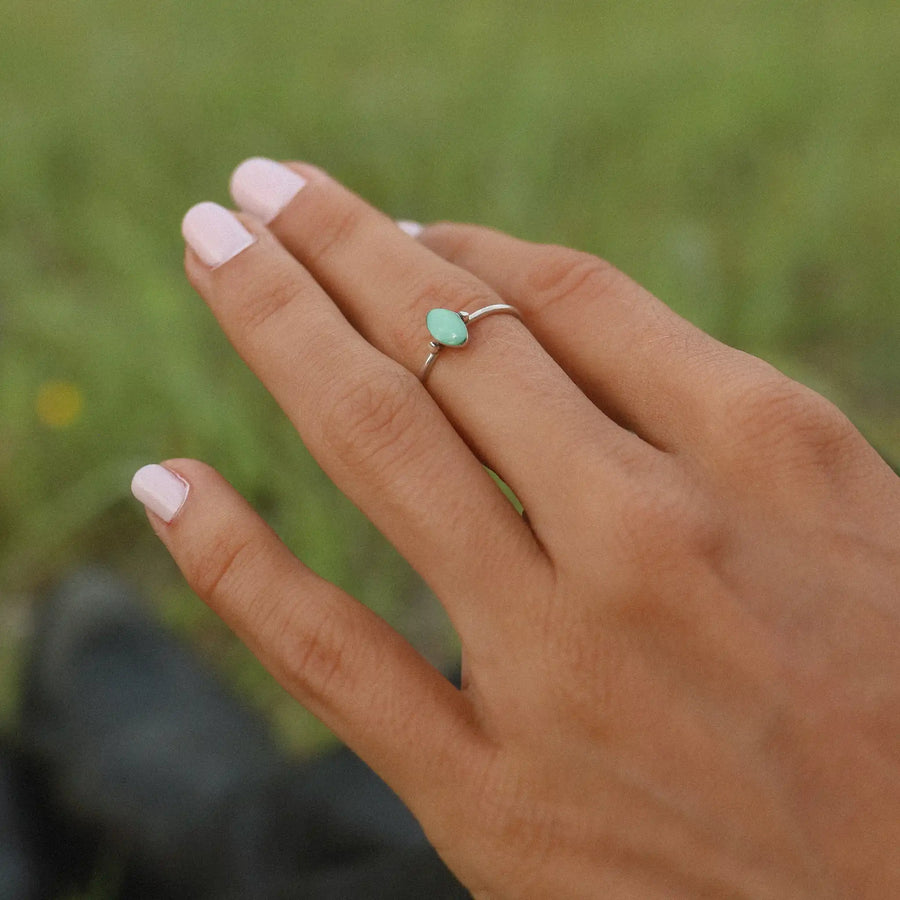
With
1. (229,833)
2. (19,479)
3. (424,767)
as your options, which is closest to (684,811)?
(424,767)

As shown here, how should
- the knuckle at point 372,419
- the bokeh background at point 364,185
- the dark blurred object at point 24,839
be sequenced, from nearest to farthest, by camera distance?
the knuckle at point 372,419 < the dark blurred object at point 24,839 < the bokeh background at point 364,185

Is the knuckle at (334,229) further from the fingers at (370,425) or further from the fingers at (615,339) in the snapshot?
the fingers at (615,339)

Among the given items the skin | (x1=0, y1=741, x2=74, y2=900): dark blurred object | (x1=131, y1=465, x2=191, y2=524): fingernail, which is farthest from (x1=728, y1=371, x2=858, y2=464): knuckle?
(x1=0, y1=741, x2=74, y2=900): dark blurred object

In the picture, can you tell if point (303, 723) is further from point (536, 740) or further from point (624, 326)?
point (624, 326)

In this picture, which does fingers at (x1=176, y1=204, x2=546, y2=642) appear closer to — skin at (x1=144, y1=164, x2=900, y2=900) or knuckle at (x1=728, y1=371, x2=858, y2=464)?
skin at (x1=144, y1=164, x2=900, y2=900)

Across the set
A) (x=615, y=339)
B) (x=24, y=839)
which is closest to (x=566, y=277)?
(x=615, y=339)

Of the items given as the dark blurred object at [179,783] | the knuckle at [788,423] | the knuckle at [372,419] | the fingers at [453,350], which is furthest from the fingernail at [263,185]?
the dark blurred object at [179,783]
